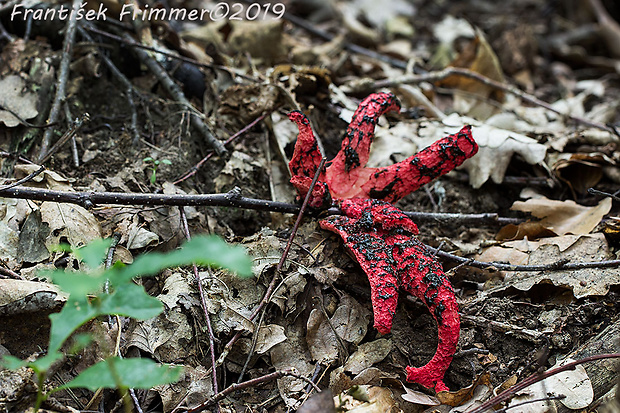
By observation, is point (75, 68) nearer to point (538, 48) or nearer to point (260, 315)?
point (260, 315)

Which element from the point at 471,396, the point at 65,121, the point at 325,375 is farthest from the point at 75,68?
the point at 471,396

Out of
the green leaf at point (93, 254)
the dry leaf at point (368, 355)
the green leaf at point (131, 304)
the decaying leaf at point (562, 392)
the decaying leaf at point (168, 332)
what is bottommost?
the decaying leaf at point (562, 392)

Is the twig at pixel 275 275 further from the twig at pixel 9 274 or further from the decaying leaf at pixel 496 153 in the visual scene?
the decaying leaf at pixel 496 153

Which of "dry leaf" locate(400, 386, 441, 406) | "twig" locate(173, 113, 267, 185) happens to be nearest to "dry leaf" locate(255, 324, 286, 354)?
"dry leaf" locate(400, 386, 441, 406)

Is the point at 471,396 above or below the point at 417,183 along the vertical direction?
below

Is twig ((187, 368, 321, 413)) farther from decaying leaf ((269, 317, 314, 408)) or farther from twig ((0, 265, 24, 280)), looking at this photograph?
twig ((0, 265, 24, 280))

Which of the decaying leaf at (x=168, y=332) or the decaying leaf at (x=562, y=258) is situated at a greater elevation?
the decaying leaf at (x=168, y=332)

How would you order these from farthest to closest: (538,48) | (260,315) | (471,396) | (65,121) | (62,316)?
(538,48) < (65,121) < (260,315) < (471,396) < (62,316)

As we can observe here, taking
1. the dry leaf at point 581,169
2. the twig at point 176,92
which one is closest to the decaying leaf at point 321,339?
the twig at point 176,92
